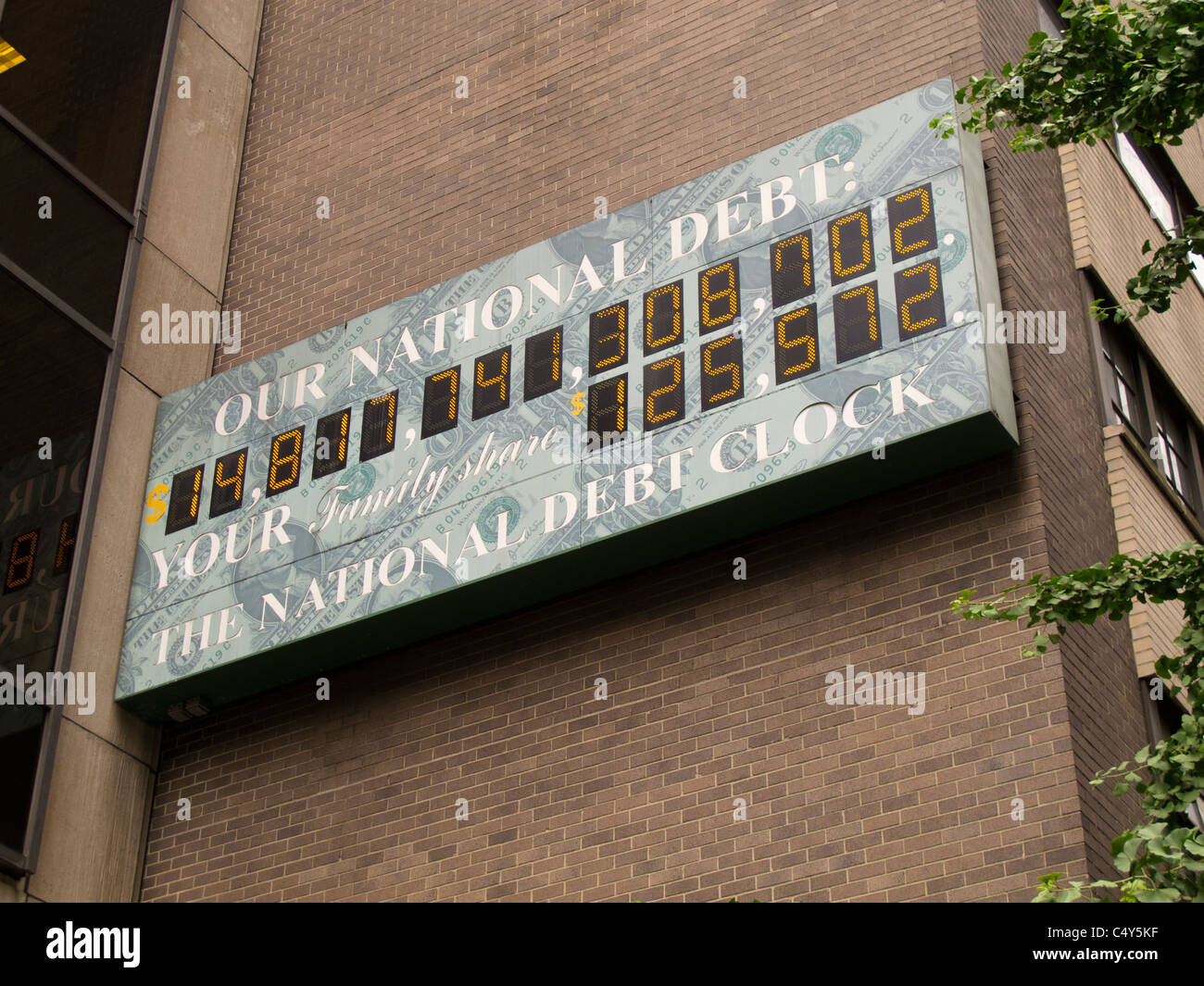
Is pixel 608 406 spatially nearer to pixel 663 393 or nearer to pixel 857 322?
pixel 663 393

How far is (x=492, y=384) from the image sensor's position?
14.2 meters

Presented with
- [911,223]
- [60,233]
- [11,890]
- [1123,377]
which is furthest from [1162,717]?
[60,233]

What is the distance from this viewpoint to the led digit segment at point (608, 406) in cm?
1323

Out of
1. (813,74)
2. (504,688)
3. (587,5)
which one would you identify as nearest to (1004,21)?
(813,74)

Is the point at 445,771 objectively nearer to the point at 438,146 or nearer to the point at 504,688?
the point at 504,688

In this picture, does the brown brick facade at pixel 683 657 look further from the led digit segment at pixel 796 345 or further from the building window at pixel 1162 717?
the led digit segment at pixel 796 345

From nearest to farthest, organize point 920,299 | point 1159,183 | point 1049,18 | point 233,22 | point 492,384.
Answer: point 920,299 < point 492,384 < point 1049,18 < point 1159,183 < point 233,22

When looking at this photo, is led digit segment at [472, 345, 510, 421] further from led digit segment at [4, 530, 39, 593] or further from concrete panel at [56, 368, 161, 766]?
led digit segment at [4, 530, 39, 593]

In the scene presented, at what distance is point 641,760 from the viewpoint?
12.5 metres

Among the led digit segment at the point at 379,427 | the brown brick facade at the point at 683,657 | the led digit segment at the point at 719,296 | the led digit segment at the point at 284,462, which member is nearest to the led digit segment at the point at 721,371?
the led digit segment at the point at 719,296

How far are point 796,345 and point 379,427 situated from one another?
3.97m

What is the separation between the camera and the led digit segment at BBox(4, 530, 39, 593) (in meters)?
14.2
